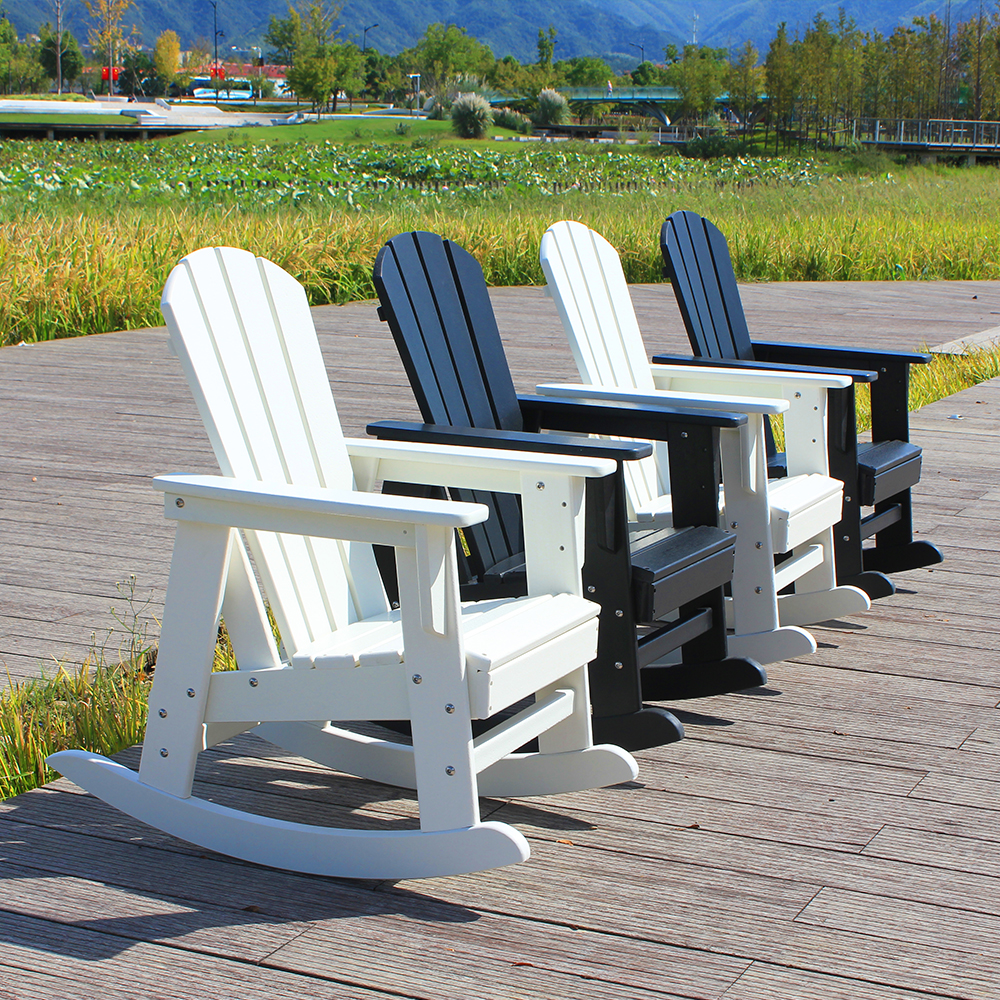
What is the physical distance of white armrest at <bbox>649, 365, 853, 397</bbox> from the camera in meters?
2.81

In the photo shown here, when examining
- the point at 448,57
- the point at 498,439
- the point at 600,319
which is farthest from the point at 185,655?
the point at 448,57

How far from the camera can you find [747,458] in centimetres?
249

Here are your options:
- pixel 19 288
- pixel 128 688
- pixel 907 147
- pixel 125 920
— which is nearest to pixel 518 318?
pixel 19 288

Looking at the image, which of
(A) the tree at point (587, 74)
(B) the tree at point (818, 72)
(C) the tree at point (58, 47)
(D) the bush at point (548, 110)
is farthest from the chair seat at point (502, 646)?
(A) the tree at point (587, 74)

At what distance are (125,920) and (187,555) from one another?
0.52 metres

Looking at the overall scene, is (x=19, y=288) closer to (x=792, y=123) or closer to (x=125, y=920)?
(x=125, y=920)

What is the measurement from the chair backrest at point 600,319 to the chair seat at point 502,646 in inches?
36.4

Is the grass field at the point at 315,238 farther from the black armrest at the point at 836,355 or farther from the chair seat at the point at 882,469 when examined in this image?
the black armrest at the point at 836,355

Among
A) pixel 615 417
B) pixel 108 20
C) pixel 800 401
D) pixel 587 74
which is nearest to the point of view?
pixel 615 417

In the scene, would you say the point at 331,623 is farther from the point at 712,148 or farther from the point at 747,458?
the point at 712,148

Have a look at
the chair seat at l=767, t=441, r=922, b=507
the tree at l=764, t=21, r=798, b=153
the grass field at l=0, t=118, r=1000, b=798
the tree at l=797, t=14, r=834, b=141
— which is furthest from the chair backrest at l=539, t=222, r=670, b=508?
the tree at l=764, t=21, r=798, b=153

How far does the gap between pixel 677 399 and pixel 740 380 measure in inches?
16.9

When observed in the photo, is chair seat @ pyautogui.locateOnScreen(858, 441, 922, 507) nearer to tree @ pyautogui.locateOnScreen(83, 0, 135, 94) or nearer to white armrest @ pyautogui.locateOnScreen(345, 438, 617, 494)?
white armrest @ pyautogui.locateOnScreen(345, 438, 617, 494)

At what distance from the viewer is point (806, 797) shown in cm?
202
